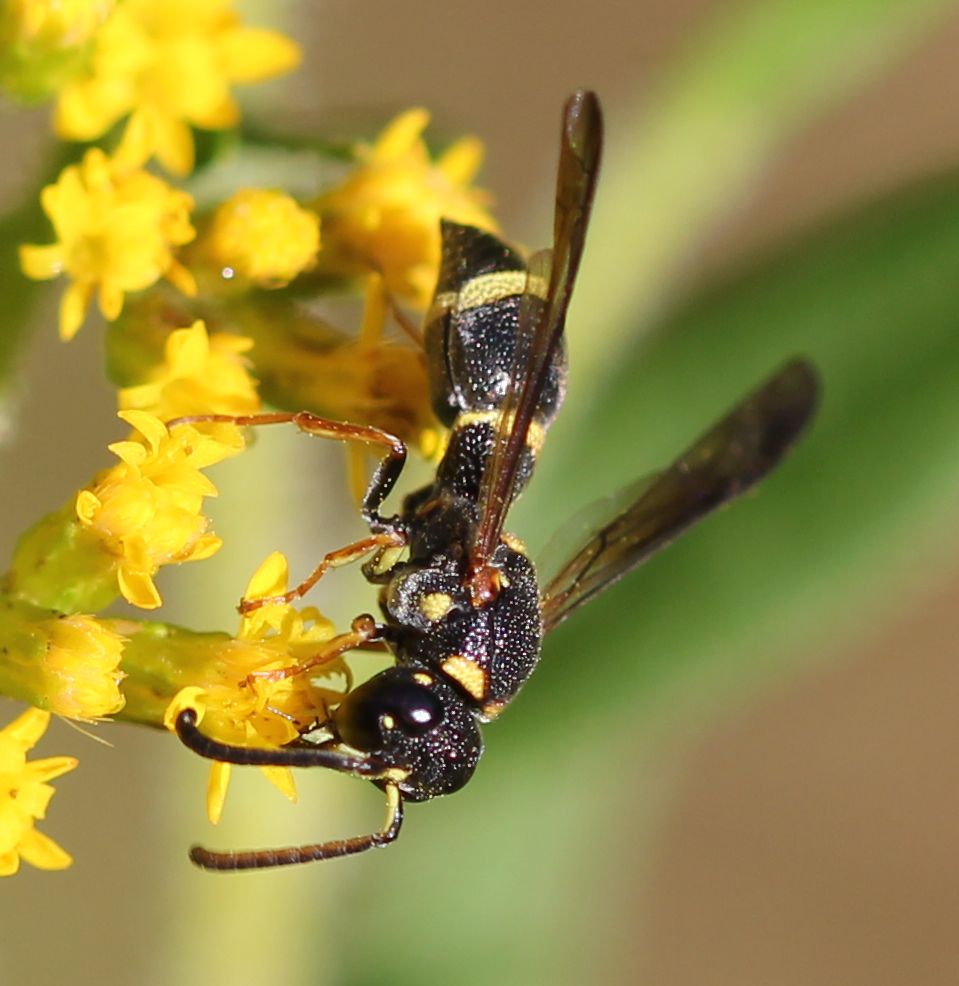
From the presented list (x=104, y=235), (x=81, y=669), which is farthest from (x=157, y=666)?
(x=104, y=235)

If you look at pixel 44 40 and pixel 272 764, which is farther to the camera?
pixel 44 40

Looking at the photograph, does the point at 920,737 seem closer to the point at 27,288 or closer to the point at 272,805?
the point at 272,805

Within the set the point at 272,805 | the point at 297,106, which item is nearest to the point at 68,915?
the point at 272,805

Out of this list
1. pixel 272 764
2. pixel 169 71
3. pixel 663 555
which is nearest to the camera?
pixel 272 764

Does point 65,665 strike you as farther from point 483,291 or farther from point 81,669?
point 483,291

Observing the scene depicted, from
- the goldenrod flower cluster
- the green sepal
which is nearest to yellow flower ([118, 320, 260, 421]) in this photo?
the goldenrod flower cluster

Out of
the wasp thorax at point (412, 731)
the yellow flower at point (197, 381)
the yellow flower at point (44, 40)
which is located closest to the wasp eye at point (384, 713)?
the wasp thorax at point (412, 731)
